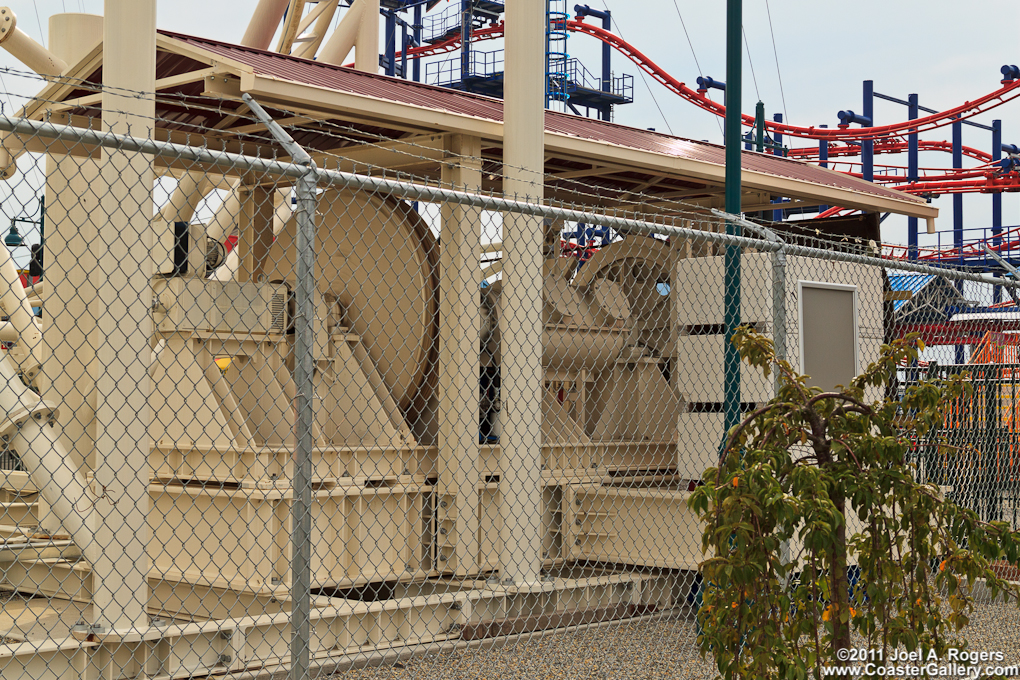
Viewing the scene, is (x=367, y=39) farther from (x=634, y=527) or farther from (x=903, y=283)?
(x=903, y=283)

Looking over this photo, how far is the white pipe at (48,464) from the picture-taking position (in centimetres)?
711

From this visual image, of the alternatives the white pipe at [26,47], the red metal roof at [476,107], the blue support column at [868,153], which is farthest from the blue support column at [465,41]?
the white pipe at [26,47]

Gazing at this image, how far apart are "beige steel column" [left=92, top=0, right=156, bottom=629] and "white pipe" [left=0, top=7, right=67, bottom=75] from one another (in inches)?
173

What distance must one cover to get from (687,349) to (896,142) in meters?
29.6

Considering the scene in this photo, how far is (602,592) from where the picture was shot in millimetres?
8594

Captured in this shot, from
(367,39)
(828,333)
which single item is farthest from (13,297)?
(367,39)

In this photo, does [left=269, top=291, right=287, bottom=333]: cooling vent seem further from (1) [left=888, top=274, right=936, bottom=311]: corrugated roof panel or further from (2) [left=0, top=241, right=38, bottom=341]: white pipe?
(1) [left=888, top=274, right=936, bottom=311]: corrugated roof panel

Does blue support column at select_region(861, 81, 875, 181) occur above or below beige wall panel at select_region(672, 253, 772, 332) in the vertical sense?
above

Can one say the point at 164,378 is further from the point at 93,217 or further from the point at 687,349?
the point at 687,349

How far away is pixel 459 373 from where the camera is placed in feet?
27.0

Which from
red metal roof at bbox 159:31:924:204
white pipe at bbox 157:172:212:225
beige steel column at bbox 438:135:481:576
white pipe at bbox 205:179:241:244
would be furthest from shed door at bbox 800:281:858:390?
white pipe at bbox 157:172:212:225

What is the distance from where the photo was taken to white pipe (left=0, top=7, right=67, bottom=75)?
10.4 m

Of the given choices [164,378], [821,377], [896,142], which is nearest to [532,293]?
[821,377]

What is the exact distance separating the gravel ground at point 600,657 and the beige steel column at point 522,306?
2.16 feet
